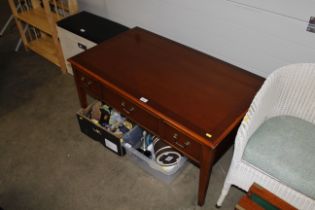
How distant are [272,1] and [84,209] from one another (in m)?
1.56

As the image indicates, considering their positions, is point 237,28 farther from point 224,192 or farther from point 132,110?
point 224,192

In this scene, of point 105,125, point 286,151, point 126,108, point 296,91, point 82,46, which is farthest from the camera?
point 82,46

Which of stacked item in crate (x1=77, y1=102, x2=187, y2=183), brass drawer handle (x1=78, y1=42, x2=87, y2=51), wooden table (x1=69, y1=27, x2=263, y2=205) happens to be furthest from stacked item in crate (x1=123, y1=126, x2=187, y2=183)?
brass drawer handle (x1=78, y1=42, x2=87, y2=51)

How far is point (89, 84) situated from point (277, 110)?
1144mm

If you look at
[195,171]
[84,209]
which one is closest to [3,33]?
[84,209]

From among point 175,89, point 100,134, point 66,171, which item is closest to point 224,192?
point 175,89

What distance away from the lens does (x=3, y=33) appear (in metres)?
3.32

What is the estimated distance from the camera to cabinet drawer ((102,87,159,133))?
1651 millimetres

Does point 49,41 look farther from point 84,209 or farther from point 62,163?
point 84,209

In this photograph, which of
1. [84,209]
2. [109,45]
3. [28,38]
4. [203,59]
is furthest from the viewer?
[28,38]

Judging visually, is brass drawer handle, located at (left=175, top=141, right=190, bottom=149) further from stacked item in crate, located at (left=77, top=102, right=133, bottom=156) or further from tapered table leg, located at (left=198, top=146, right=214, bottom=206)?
stacked item in crate, located at (left=77, top=102, right=133, bottom=156)

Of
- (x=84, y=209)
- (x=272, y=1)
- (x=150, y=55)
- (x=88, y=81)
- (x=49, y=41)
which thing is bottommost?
(x=84, y=209)

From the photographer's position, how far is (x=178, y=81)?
1.72 meters

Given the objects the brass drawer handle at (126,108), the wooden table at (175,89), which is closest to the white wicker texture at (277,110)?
the wooden table at (175,89)
